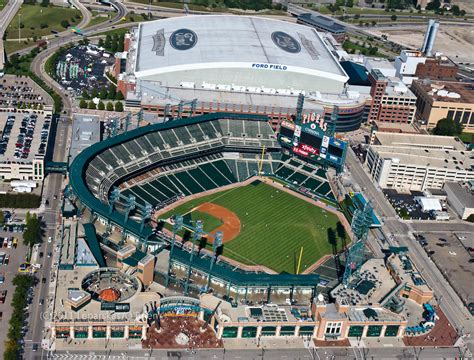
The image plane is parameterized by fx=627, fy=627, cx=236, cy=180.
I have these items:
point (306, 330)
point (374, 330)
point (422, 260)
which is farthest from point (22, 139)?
point (422, 260)

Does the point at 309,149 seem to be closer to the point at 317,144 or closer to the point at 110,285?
the point at 317,144

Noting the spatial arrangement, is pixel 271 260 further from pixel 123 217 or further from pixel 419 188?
pixel 419 188

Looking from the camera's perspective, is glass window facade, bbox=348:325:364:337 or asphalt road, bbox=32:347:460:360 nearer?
asphalt road, bbox=32:347:460:360

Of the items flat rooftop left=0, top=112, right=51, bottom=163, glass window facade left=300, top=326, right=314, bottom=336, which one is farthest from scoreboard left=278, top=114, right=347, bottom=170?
flat rooftop left=0, top=112, right=51, bottom=163

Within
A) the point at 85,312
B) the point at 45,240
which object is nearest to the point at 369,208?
the point at 85,312

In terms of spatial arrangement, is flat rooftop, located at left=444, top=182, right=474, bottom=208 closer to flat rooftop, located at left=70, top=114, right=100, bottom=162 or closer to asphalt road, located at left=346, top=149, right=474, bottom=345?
asphalt road, located at left=346, top=149, right=474, bottom=345

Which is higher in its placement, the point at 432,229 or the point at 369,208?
the point at 369,208

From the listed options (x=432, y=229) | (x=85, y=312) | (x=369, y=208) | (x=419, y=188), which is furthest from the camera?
(x=419, y=188)
